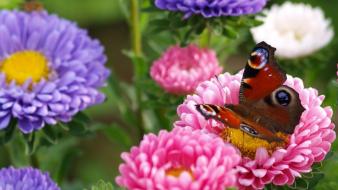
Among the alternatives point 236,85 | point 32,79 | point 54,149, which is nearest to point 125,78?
point 54,149

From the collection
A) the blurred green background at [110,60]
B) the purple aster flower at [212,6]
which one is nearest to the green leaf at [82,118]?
the purple aster flower at [212,6]

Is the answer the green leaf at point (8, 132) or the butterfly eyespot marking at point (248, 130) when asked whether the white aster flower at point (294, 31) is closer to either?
the green leaf at point (8, 132)

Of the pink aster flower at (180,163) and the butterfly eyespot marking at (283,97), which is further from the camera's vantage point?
the butterfly eyespot marking at (283,97)

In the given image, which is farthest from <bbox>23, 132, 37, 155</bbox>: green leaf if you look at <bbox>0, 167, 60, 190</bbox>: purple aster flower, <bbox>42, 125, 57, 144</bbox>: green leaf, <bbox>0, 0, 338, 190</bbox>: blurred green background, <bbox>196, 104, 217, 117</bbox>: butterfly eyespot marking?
<bbox>0, 0, 338, 190</bbox>: blurred green background

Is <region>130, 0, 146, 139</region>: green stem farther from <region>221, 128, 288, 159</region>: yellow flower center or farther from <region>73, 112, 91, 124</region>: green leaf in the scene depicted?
<region>221, 128, 288, 159</region>: yellow flower center

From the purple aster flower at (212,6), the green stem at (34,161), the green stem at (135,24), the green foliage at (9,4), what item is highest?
the green foliage at (9,4)

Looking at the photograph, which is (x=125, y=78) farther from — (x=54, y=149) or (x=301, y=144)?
(x=301, y=144)

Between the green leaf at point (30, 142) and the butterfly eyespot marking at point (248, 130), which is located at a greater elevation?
the green leaf at point (30, 142)
